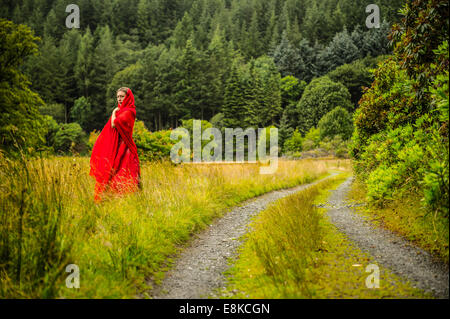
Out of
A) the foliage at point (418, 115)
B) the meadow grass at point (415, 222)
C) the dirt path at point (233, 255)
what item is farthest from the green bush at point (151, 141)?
the meadow grass at point (415, 222)

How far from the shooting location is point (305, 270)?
134 inches

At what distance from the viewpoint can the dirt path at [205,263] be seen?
336cm

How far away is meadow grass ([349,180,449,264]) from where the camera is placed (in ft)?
11.5

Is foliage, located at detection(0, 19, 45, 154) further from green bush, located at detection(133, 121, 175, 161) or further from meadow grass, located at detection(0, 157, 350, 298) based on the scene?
meadow grass, located at detection(0, 157, 350, 298)

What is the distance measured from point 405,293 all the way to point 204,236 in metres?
3.81

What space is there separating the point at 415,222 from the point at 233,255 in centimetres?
298

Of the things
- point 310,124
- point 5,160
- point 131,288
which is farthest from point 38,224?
point 310,124

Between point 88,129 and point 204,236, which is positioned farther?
point 88,129

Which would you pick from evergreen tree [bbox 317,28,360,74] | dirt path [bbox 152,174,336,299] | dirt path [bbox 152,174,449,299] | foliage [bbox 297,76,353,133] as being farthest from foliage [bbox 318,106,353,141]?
dirt path [bbox 152,174,336,299]

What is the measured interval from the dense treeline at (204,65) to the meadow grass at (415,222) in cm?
5321

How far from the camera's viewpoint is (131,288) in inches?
123

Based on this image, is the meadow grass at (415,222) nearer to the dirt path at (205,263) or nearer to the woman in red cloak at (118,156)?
the dirt path at (205,263)

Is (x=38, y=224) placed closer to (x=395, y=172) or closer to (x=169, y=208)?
(x=169, y=208)

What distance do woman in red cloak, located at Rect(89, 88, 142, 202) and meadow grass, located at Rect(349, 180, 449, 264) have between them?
520 cm
